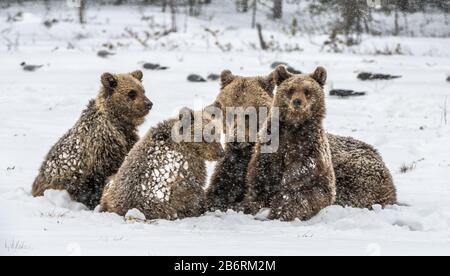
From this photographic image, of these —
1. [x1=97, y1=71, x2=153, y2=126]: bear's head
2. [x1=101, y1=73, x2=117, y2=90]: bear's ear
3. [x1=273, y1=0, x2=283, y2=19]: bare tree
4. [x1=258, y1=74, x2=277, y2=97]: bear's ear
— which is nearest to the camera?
[x1=258, y1=74, x2=277, y2=97]: bear's ear

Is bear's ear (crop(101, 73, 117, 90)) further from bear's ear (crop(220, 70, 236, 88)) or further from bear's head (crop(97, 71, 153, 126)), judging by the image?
bear's ear (crop(220, 70, 236, 88))

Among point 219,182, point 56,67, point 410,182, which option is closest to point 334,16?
point 56,67

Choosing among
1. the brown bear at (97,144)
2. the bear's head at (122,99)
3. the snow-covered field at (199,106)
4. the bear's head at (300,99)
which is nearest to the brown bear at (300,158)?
the bear's head at (300,99)

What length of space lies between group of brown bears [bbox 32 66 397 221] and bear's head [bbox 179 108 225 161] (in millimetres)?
17

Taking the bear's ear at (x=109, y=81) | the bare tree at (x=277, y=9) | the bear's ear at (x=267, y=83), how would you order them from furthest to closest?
the bare tree at (x=277, y=9), the bear's ear at (x=109, y=81), the bear's ear at (x=267, y=83)

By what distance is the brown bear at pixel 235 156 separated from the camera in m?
8.61

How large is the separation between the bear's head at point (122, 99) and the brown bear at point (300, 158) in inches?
76.6

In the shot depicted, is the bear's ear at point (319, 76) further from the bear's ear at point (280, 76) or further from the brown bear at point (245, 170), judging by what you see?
the brown bear at point (245, 170)

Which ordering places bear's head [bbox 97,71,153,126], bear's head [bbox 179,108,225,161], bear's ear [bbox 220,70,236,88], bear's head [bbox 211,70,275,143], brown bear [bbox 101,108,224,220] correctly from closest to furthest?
brown bear [bbox 101,108,224,220]
bear's head [bbox 179,108,225,161]
bear's head [bbox 211,70,275,143]
bear's ear [bbox 220,70,236,88]
bear's head [bbox 97,71,153,126]

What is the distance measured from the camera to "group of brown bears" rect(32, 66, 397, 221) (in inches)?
306

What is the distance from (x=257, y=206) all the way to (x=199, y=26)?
33.8m

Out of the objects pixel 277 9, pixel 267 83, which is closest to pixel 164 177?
pixel 267 83

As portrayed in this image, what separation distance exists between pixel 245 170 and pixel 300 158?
0.95 meters

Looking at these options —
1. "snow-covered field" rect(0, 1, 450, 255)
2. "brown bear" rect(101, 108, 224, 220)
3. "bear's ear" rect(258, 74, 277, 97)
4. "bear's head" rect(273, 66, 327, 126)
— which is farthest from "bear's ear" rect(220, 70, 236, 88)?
"snow-covered field" rect(0, 1, 450, 255)
